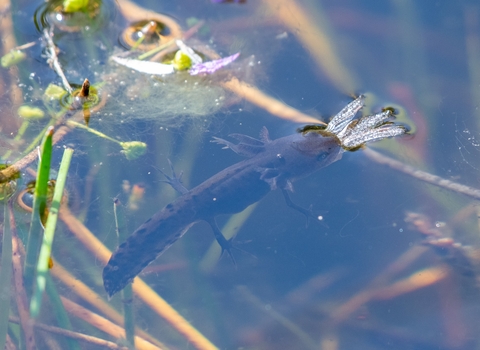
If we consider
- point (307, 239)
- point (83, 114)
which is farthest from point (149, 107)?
point (307, 239)

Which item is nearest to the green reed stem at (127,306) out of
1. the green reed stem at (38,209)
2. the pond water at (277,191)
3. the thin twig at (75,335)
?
the pond water at (277,191)

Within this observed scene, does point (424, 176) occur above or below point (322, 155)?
above

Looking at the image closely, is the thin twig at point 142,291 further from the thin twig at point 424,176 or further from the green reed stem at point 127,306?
the thin twig at point 424,176

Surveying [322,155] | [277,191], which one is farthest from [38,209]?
[322,155]

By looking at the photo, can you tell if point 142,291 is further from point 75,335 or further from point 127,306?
point 75,335

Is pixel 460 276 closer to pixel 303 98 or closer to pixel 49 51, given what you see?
pixel 303 98

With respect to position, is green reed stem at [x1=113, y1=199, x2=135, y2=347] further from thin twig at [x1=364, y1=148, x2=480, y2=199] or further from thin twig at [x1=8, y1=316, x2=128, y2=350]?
thin twig at [x1=364, y1=148, x2=480, y2=199]

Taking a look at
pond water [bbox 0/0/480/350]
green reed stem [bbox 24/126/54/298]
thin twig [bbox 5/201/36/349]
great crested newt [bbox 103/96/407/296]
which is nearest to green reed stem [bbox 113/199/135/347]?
pond water [bbox 0/0/480/350]
